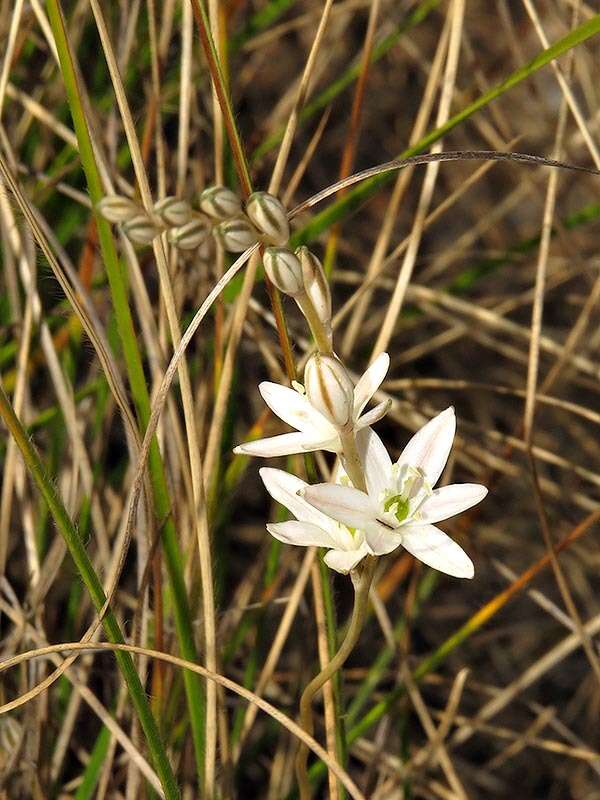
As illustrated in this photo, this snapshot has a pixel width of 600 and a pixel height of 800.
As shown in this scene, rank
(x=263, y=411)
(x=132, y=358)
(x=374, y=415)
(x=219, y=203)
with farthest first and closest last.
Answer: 1. (x=263, y=411)
2. (x=132, y=358)
3. (x=374, y=415)
4. (x=219, y=203)

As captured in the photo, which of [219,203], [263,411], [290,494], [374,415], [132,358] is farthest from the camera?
[263,411]

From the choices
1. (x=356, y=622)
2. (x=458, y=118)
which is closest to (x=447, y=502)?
(x=356, y=622)

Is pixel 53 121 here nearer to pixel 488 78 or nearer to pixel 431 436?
pixel 431 436

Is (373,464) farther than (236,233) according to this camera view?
Yes

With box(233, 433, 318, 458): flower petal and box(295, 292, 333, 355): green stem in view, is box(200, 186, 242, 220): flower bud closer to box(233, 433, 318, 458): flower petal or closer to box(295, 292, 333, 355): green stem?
box(295, 292, 333, 355): green stem

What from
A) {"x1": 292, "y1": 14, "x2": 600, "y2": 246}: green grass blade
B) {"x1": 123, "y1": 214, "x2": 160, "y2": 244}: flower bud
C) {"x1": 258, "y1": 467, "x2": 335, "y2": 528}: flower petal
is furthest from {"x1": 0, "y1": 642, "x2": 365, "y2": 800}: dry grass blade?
{"x1": 292, "y1": 14, "x2": 600, "y2": 246}: green grass blade

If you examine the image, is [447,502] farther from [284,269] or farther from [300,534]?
[284,269]

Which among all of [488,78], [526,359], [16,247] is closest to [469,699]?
[526,359]
